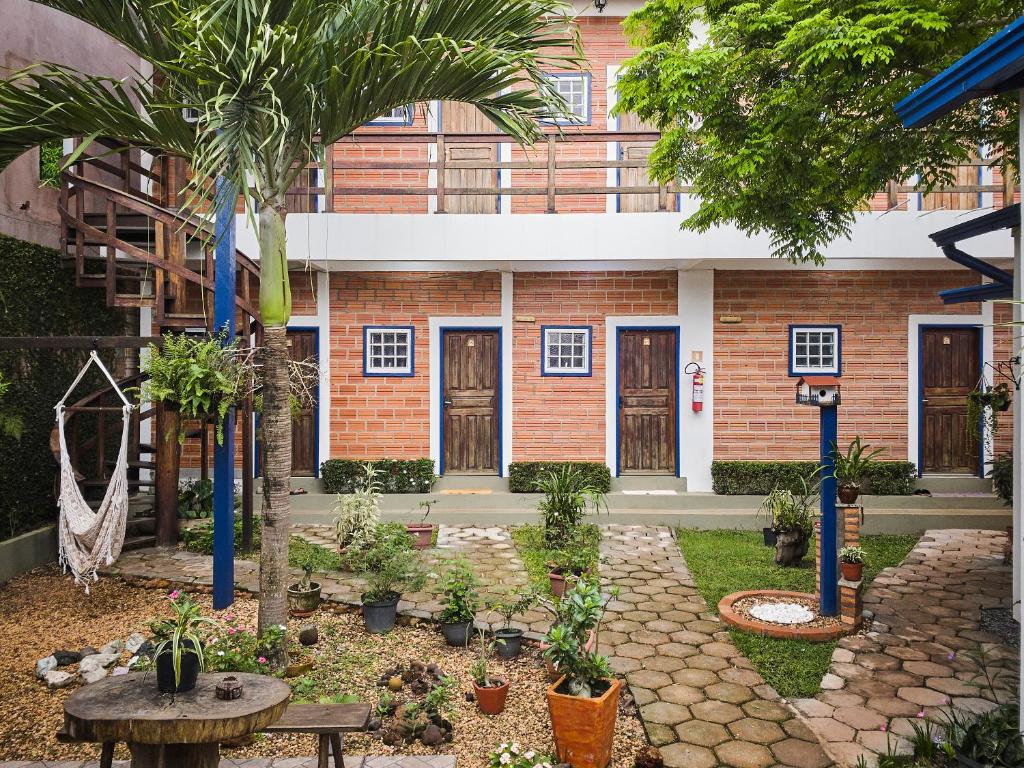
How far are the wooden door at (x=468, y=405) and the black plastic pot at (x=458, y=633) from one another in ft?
17.4

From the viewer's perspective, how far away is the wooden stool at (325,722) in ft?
11.0

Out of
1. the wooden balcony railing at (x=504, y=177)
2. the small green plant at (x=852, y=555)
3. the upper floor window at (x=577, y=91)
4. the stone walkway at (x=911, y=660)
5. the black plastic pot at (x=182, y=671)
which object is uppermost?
the upper floor window at (x=577, y=91)

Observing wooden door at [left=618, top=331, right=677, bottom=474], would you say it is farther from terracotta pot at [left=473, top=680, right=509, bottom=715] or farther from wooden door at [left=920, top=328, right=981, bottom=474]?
terracotta pot at [left=473, top=680, right=509, bottom=715]

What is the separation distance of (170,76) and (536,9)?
238 centimetres

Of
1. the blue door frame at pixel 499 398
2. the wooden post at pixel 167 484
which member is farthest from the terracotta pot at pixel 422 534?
the wooden post at pixel 167 484

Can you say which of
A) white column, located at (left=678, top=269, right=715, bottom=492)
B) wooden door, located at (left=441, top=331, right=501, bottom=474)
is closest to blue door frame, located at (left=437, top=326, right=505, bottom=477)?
wooden door, located at (left=441, top=331, right=501, bottom=474)

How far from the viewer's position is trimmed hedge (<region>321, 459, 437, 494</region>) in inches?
397

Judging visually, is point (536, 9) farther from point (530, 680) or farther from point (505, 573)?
point (505, 573)

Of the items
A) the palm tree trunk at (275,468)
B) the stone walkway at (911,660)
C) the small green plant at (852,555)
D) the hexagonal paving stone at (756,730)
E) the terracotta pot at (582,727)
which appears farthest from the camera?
the small green plant at (852,555)

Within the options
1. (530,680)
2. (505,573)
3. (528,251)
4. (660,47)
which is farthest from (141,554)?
(660,47)

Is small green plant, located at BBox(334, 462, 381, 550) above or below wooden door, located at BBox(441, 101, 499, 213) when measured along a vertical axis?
below

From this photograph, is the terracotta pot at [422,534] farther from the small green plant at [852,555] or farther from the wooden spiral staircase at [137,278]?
the small green plant at [852,555]

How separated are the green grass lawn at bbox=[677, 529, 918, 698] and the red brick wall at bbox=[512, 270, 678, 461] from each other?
220cm

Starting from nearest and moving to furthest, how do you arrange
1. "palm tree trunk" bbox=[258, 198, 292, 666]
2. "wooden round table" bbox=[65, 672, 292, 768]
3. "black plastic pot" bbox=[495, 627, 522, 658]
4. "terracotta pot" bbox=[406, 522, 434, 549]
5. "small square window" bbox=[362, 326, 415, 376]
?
"wooden round table" bbox=[65, 672, 292, 768]
"palm tree trunk" bbox=[258, 198, 292, 666]
"black plastic pot" bbox=[495, 627, 522, 658]
"terracotta pot" bbox=[406, 522, 434, 549]
"small square window" bbox=[362, 326, 415, 376]
